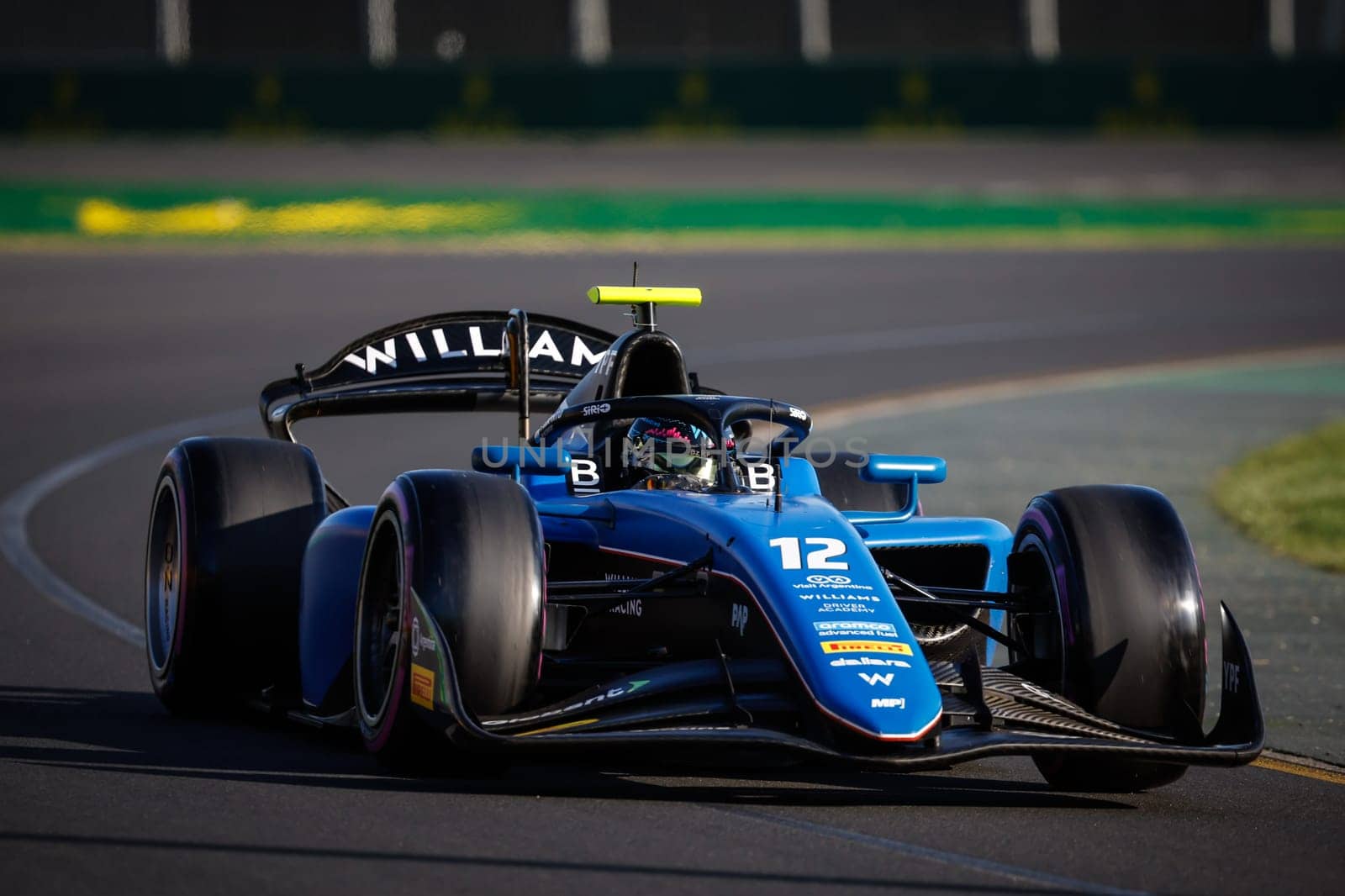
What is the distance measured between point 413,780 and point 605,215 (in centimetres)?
2614

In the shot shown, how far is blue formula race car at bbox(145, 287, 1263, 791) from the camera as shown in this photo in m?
6.41

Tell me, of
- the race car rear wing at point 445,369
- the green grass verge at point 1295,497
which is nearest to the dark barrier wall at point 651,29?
the green grass verge at point 1295,497

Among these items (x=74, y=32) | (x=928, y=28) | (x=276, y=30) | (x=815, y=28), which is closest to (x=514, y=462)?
(x=74, y=32)

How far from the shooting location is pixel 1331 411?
1991 centimetres

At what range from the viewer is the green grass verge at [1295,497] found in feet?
42.8

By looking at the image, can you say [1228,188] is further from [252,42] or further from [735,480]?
[735,480]

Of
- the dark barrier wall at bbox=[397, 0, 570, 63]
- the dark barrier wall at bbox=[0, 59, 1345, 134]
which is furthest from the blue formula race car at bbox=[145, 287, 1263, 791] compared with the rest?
the dark barrier wall at bbox=[397, 0, 570, 63]

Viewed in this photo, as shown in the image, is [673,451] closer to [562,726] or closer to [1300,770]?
[562,726]

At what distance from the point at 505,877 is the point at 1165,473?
1107cm

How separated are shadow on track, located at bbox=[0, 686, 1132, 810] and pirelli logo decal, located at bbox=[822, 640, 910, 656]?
0.54 metres

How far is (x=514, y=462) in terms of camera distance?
791 cm

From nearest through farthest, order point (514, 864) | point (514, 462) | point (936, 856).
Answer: point (514, 864), point (936, 856), point (514, 462)

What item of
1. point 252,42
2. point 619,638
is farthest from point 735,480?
point 252,42

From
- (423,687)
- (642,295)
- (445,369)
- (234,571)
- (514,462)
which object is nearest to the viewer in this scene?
(423,687)
